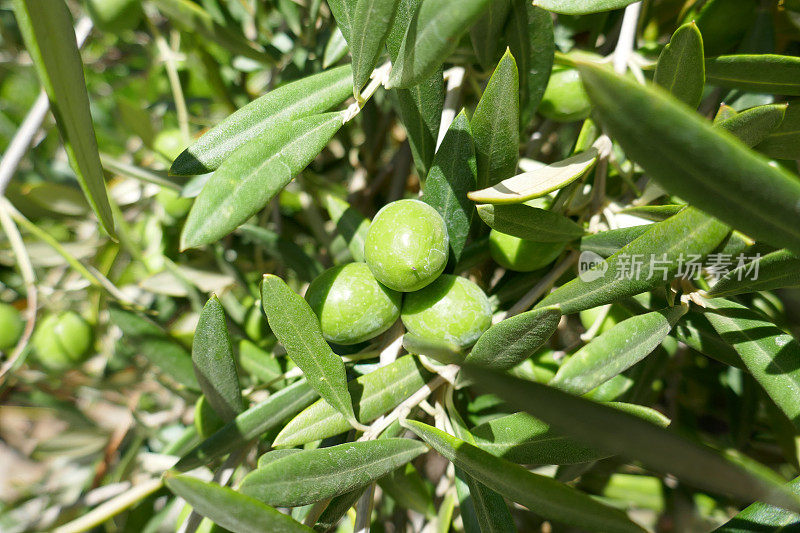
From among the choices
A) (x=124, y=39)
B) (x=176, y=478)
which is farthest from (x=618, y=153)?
(x=124, y=39)

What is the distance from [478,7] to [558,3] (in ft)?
1.19

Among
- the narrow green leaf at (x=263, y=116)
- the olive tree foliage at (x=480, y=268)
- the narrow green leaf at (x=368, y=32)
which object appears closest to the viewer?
the olive tree foliage at (x=480, y=268)

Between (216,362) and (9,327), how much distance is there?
113 centimetres

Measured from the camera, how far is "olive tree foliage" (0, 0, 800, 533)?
52 centimetres

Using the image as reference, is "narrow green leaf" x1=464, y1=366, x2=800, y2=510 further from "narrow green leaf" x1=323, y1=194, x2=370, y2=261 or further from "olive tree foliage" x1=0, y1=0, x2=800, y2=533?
"narrow green leaf" x1=323, y1=194, x2=370, y2=261

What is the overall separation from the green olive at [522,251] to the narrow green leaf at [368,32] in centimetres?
33

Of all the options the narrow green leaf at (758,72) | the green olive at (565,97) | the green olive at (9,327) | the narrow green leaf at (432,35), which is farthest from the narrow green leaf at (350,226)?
the green olive at (9,327)

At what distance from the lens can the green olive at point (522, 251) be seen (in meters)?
0.84

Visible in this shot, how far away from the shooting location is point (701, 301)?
786mm

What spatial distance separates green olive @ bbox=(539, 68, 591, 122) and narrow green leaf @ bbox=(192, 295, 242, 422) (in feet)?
2.40

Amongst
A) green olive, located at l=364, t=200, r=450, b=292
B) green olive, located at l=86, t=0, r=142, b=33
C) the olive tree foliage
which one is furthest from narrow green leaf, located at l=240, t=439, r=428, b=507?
green olive, located at l=86, t=0, r=142, b=33

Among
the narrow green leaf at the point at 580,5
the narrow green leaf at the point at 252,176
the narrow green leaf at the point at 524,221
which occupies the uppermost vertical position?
the narrow green leaf at the point at 580,5

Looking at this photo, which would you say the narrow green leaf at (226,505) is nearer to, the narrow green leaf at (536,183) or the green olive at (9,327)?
the narrow green leaf at (536,183)

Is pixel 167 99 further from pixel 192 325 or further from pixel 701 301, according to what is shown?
pixel 701 301
